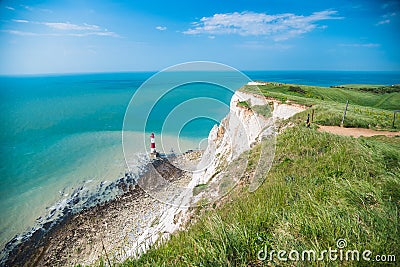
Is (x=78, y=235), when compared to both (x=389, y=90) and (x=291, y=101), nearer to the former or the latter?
(x=291, y=101)

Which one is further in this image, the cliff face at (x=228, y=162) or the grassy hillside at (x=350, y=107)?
the grassy hillside at (x=350, y=107)

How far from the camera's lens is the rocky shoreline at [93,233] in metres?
12.1

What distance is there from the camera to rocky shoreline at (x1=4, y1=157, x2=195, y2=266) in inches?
477

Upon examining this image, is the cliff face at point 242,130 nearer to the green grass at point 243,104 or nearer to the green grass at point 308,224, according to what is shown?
the green grass at point 243,104

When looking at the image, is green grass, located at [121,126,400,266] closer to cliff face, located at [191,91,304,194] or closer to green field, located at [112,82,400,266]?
green field, located at [112,82,400,266]

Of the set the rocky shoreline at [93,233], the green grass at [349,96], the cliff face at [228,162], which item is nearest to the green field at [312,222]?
the cliff face at [228,162]

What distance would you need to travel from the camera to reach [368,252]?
2.39 m

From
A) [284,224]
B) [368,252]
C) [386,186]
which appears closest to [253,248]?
[284,224]

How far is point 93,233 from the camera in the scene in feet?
45.9

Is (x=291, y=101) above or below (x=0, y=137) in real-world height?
above

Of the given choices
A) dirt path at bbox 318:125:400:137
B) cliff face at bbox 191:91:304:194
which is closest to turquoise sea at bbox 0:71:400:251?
cliff face at bbox 191:91:304:194

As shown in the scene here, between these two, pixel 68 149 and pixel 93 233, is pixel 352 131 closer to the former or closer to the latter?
pixel 93 233

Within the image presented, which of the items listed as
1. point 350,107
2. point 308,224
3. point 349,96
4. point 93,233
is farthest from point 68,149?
point 349,96

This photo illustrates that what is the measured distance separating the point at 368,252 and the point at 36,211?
807 inches
